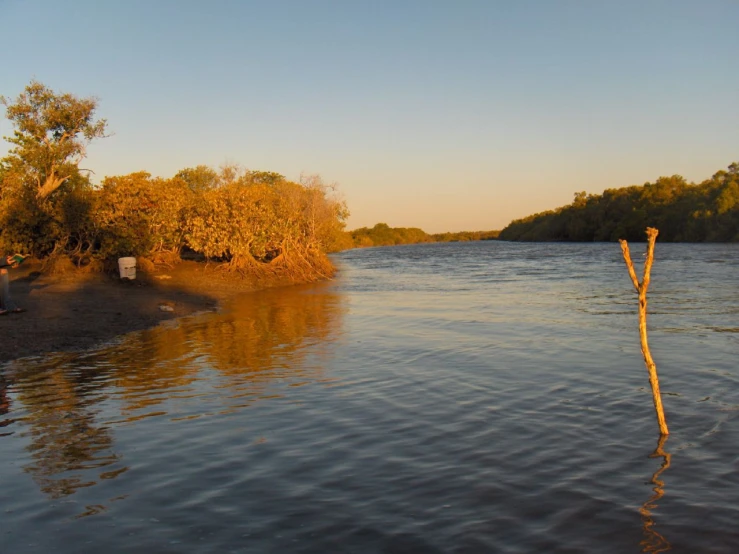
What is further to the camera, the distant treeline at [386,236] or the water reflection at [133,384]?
the distant treeline at [386,236]

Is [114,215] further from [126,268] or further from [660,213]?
[660,213]

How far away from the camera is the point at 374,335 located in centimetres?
1664

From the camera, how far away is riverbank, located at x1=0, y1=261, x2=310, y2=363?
49.2 feet

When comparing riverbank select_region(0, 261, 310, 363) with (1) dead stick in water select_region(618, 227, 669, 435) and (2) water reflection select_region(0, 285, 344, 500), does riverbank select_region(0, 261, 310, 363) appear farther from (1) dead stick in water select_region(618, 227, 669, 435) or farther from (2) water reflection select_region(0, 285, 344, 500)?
(1) dead stick in water select_region(618, 227, 669, 435)

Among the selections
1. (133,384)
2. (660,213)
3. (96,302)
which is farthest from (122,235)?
(660,213)

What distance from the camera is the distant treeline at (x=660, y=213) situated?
75562 millimetres

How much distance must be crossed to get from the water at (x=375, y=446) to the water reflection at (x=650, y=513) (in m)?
0.02

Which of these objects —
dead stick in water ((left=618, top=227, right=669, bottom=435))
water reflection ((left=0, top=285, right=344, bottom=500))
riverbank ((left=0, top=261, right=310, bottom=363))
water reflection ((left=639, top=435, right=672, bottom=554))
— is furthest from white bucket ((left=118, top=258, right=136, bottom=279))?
water reflection ((left=639, top=435, right=672, bottom=554))

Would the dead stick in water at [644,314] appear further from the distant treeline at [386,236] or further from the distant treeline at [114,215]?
the distant treeline at [386,236]

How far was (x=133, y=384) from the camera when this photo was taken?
10.9 m

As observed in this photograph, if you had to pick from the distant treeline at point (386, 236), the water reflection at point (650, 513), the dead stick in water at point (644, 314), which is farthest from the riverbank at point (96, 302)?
the distant treeline at point (386, 236)

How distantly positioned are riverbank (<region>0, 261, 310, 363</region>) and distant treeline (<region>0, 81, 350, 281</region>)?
1418mm

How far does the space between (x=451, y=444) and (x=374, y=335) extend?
9152mm

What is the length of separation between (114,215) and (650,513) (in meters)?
29.4
